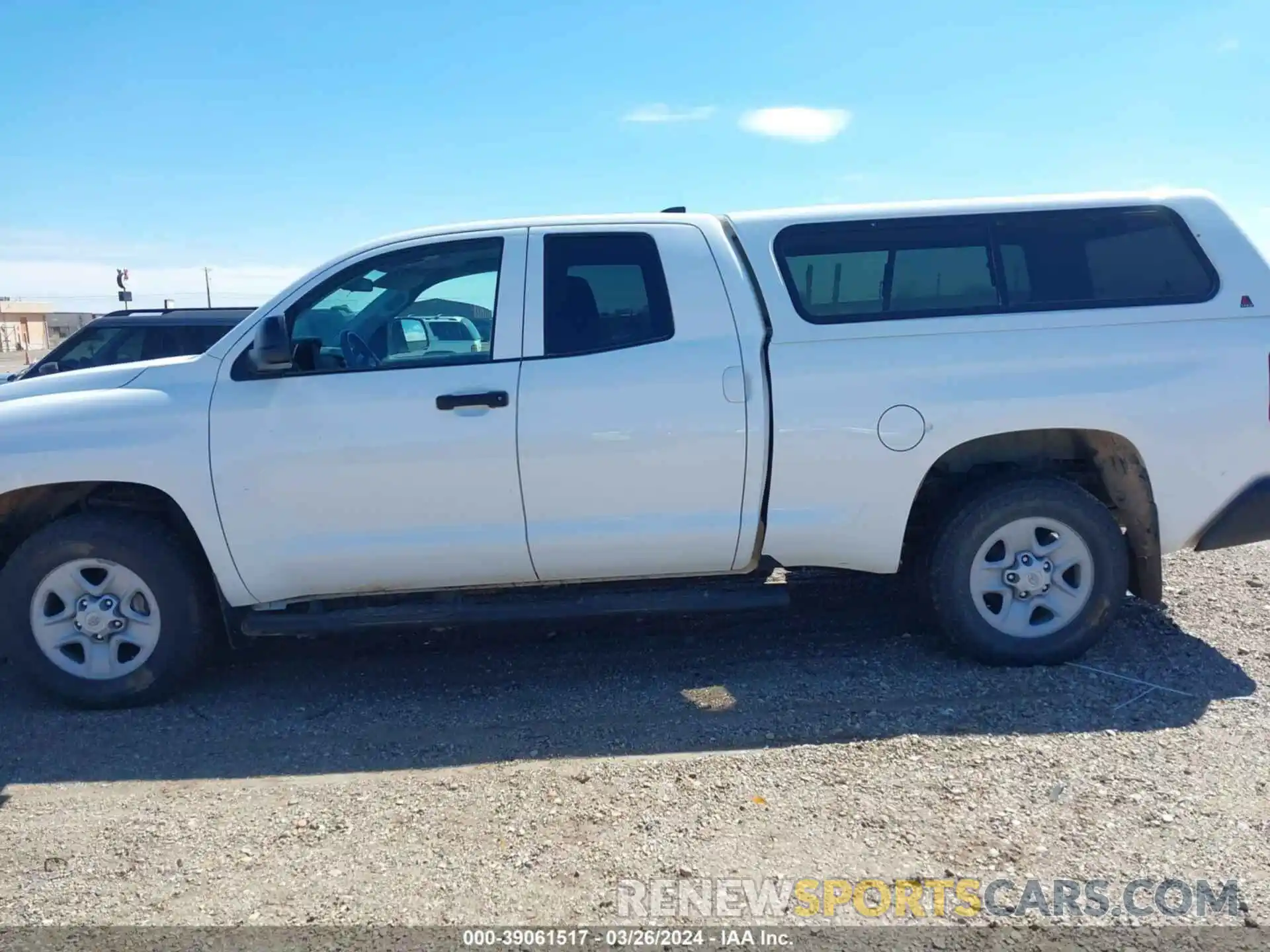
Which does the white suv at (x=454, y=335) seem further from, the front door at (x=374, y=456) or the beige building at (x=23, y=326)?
the beige building at (x=23, y=326)

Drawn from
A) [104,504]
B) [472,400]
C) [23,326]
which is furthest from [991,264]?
[23,326]

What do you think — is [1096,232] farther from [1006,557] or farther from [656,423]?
[656,423]

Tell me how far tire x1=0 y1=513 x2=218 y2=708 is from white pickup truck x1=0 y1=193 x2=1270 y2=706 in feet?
0.04

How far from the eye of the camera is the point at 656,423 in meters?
4.09

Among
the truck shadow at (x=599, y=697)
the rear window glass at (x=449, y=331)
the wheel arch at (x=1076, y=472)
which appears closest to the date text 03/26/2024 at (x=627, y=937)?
Answer: the truck shadow at (x=599, y=697)

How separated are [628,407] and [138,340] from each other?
302 inches

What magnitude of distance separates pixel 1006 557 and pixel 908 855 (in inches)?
73.0

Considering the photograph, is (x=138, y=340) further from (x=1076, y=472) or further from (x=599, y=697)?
(x=1076, y=472)

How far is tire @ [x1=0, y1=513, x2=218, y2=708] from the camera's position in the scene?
4184 millimetres

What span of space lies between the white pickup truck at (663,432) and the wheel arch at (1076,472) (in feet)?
0.06

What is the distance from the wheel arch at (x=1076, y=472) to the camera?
4.28 m

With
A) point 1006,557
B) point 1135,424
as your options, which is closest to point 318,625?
point 1006,557

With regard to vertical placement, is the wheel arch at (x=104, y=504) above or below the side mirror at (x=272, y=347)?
below

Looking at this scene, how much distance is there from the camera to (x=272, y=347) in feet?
13.2
